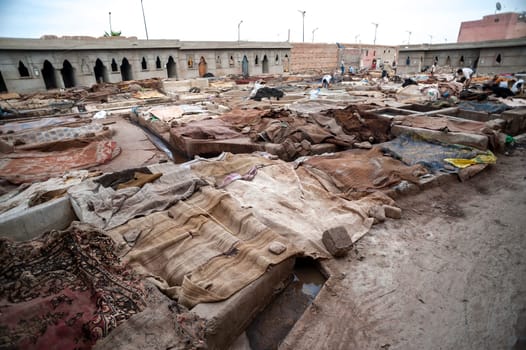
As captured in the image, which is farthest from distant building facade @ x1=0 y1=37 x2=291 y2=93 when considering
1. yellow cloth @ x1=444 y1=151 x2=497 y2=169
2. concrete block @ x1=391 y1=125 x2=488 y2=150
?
yellow cloth @ x1=444 y1=151 x2=497 y2=169

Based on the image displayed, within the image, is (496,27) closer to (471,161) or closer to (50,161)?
(471,161)

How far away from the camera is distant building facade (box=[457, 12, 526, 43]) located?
1463 inches

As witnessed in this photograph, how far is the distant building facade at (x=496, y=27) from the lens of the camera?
37156 millimetres

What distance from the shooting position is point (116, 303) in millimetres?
2098

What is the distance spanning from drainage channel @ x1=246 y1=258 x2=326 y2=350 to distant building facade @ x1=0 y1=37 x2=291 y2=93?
21.6 meters

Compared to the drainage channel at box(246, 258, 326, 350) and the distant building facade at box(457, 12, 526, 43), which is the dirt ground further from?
the distant building facade at box(457, 12, 526, 43)

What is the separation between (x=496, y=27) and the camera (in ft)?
128

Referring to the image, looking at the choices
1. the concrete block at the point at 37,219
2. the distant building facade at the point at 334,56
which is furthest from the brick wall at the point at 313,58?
the concrete block at the point at 37,219

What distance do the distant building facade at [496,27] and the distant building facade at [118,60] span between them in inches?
1198

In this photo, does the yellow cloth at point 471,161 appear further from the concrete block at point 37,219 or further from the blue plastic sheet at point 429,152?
the concrete block at point 37,219

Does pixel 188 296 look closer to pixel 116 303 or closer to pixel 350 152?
pixel 116 303

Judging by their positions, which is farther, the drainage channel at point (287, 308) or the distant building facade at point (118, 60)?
the distant building facade at point (118, 60)

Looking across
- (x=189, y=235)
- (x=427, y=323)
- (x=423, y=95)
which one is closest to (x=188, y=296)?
(x=189, y=235)

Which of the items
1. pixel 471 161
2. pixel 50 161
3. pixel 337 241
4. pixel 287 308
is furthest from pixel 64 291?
pixel 471 161
